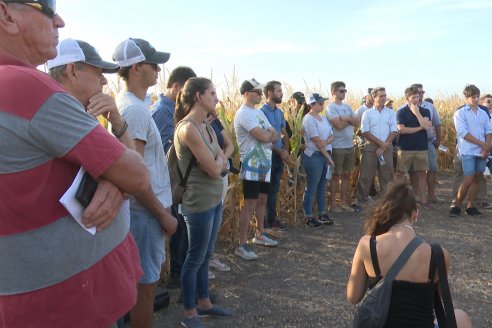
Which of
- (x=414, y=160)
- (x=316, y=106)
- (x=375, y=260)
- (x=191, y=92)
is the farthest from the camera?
(x=414, y=160)

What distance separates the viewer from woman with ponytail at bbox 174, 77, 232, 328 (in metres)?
3.54

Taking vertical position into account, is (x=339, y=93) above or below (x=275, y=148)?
above

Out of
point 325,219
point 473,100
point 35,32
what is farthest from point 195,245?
point 473,100

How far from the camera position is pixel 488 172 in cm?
782

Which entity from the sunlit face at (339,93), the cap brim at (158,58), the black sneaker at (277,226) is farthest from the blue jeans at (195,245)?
the sunlit face at (339,93)

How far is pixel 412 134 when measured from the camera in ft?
27.3

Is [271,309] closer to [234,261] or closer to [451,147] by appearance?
[234,261]

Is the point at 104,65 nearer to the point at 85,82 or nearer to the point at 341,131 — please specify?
the point at 85,82

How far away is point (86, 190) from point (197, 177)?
2107 mm

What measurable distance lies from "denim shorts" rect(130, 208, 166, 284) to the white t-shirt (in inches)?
181

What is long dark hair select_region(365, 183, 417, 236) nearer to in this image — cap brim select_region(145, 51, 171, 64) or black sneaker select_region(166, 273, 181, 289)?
cap brim select_region(145, 51, 171, 64)

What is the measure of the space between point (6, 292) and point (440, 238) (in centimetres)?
626

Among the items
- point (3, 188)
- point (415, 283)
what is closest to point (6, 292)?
point (3, 188)

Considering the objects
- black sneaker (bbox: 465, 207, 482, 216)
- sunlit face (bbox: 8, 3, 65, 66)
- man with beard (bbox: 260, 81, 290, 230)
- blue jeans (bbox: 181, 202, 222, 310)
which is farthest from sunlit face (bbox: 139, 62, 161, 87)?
black sneaker (bbox: 465, 207, 482, 216)
